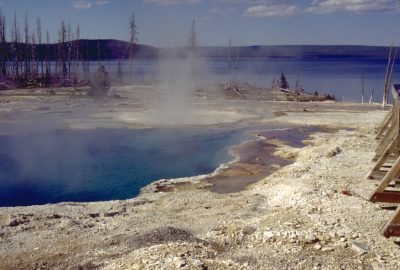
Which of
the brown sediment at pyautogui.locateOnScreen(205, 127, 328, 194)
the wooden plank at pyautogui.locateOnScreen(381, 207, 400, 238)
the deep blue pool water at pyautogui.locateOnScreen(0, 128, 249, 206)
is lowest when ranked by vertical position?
the deep blue pool water at pyautogui.locateOnScreen(0, 128, 249, 206)

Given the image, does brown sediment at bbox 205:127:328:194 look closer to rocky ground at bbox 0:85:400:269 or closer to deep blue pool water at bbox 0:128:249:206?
rocky ground at bbox 0:85:400:269

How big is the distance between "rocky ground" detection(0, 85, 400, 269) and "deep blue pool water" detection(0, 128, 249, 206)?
2091 millimetres

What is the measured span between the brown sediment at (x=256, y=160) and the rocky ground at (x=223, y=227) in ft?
1.87

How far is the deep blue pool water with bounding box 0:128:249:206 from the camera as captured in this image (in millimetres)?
14039

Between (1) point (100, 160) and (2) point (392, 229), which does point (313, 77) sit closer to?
(1) point (100, 160)

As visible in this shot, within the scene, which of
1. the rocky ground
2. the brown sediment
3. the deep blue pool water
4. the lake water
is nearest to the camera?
the rocky ground

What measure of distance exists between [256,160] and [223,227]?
26.0 ft

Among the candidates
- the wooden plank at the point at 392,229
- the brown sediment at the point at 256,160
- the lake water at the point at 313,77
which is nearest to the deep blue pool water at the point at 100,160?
the brown sediment at the point at 256,160

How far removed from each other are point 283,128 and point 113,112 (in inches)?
419

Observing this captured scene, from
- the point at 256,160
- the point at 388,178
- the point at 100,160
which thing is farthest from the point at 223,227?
the point at 100,160

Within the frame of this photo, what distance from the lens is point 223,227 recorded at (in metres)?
8.59

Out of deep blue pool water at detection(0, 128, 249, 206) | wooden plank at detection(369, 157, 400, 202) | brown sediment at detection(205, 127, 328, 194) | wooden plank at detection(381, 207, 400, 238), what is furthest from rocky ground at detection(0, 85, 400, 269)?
deep blue pool water at detection(0, 128, 249, 206)

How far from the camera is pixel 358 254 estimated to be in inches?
266

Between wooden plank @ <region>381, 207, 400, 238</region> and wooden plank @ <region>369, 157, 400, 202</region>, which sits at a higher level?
wooden plank @ <region>369, 157, 400, 202</region>
